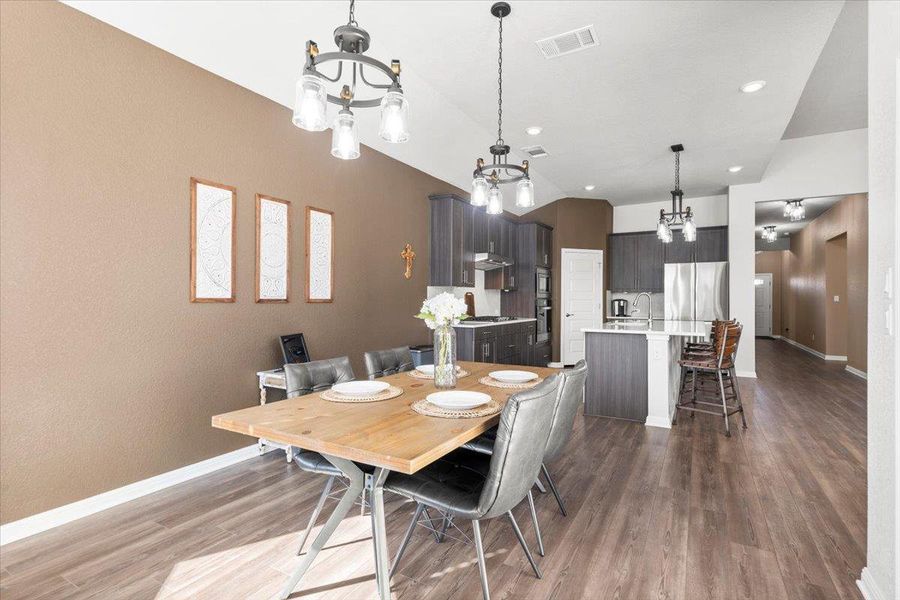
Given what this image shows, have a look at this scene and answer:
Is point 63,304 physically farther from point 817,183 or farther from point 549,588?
point 817,183

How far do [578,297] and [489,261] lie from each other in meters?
2.60

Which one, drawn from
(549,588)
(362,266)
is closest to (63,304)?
(362,266)

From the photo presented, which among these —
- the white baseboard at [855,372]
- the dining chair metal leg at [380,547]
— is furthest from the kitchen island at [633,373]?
the white baseboard at [855,372]

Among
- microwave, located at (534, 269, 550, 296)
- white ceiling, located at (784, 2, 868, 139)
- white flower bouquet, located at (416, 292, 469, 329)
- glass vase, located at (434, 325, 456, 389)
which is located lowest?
glass vase, located at (434, 325, 456, 389)

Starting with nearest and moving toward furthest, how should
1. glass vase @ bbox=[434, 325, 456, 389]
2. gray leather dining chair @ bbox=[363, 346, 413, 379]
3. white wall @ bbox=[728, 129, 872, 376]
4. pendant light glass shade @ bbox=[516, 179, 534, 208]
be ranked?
glass vase @ bbox=[434, 325, 456, 389] → pendant light glass shade @ bbox=[516, 179, 534, 208] → gray leather dining chair @ bbox=[363, 346, 413, 379] → white wall @ bbox=[728, 129, 872, 376]

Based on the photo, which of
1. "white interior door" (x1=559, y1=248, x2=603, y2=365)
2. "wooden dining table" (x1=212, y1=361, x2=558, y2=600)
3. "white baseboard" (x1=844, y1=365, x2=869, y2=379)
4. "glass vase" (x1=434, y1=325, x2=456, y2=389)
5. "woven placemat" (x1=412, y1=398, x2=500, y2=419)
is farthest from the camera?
"white interior door" (x1=559, y1=248, x2=603, y2=365)

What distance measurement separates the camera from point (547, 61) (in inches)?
129

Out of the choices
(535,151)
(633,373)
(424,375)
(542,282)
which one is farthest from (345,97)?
(542,282)

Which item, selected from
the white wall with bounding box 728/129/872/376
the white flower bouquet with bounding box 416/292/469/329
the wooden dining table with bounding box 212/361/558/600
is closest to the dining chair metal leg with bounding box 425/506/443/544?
the wooden dining table with bounding box 212/361/558/600

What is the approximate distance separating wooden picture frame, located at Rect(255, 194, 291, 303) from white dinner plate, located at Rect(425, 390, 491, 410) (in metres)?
2.01

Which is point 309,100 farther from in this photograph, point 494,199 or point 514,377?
point 514,377

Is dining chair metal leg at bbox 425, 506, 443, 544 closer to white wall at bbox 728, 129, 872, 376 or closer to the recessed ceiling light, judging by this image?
the recessed ceiling light

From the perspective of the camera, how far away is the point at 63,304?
234cm

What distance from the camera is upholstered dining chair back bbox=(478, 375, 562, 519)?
1548 millimetres
